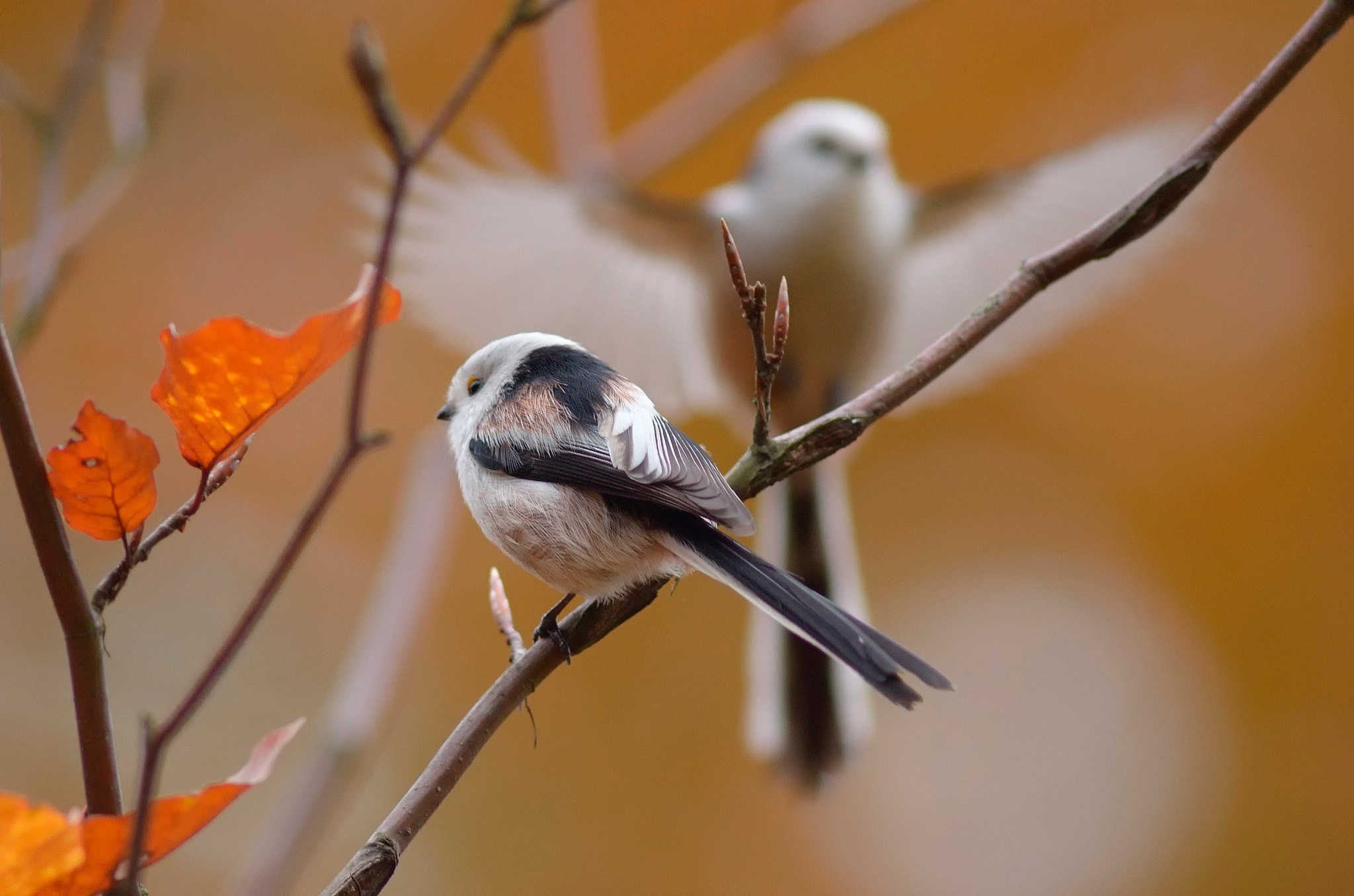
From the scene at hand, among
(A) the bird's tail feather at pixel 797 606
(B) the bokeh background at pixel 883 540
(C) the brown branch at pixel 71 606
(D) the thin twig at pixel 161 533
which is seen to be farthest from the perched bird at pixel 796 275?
(C) the brown branch at pixel 71 606

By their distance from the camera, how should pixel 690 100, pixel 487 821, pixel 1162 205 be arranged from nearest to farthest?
pixel 1162 205 < pixel 690 100 < pixel 487 821

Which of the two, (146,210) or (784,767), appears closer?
(784,767)

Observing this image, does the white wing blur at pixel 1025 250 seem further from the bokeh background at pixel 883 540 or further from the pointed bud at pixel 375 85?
the pointed bud at pixel 375 85

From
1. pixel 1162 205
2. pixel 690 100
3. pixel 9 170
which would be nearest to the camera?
pixel 1162 205

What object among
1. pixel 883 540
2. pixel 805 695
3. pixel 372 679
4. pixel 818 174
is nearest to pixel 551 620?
pixel 372 679

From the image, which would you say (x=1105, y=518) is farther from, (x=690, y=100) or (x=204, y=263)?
(x=204, y=263)

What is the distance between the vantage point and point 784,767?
233 cm

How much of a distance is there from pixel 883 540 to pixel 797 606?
130 inches

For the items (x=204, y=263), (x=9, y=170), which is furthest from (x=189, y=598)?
(x=9, y=170)

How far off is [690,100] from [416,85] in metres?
2.01

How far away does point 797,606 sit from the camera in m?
0.92

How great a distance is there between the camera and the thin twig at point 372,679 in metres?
0.98

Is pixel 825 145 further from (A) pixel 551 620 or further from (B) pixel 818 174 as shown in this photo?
(A) pixel 551 620

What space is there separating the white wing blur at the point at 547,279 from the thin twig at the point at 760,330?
143 cm
